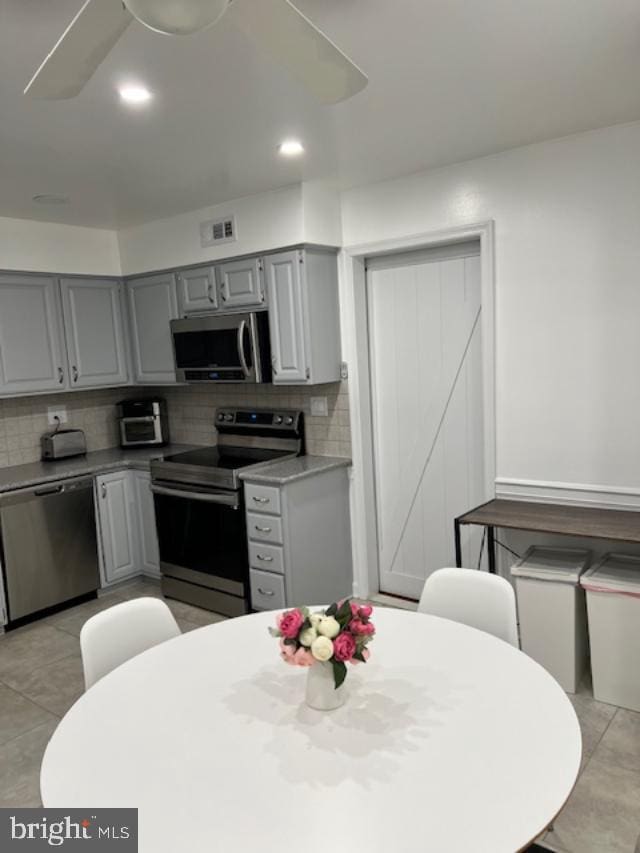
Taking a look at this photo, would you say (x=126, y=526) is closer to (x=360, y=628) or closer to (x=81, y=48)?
(x=360, y=628)

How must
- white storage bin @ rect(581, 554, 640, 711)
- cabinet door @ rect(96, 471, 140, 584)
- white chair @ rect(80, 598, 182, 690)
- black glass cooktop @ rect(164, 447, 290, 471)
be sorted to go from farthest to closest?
cabinet door @ rect(96, 471, 140, 584) → black glass cooktop @ rect(164, 447, 290, 471) → white storage bin @ rect(581, 554, 640, 711) → white chair @ rect(80, 598, 182, 690)

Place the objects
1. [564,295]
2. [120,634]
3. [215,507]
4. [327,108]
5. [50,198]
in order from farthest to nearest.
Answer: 1. [215,507]
2. [50,198]
3. [564,295]
4. [327,108]
5. [120,634]

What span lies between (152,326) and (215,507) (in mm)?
1469

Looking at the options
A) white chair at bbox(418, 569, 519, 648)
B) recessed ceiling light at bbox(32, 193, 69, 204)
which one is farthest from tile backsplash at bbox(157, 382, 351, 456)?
white chair at bbox(418, 569, 519, 648)

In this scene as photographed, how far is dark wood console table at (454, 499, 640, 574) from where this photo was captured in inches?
105

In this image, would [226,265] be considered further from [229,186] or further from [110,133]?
[110,133]

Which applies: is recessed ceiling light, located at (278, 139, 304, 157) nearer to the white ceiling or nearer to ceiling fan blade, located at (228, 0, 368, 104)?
the white ceiling

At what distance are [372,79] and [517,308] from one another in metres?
1.46

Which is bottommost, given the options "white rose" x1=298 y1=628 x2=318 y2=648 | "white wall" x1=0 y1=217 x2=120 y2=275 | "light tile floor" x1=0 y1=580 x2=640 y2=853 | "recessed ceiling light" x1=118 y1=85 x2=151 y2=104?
"light tile floor" x1=0 y1=580 x2=640 y2=853

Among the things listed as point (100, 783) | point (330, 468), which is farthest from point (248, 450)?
point (100, 783)

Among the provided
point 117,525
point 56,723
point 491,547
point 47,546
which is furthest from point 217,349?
point 56,723

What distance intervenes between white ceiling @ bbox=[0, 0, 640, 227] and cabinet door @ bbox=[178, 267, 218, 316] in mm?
590

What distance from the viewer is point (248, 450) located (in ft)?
14.3

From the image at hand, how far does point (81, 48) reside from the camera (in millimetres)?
1219
